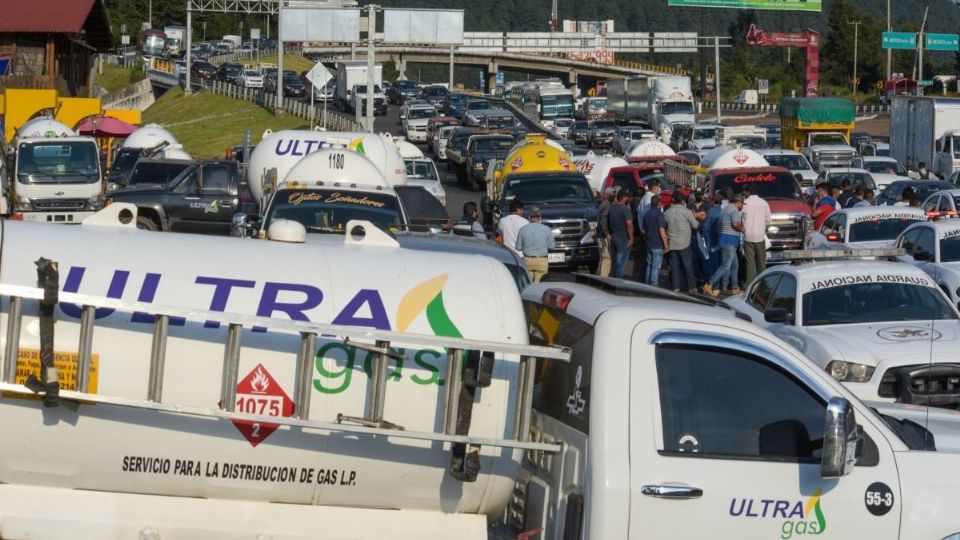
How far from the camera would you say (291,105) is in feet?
257

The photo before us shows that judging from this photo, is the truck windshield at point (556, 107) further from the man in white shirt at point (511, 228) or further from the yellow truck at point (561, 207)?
the man in white shirt at point (511, 228)

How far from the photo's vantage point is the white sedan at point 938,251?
18.0m

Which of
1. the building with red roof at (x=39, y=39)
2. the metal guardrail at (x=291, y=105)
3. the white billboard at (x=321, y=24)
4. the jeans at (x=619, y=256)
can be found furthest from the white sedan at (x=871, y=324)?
the building with red roof at (x=39, y=39)

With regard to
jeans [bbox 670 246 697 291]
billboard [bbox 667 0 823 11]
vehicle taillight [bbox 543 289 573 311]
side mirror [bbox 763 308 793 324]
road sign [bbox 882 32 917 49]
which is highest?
billboard [bbox 667 0 823 11]

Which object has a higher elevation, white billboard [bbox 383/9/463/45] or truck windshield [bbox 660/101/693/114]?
white billboard [bbox 383/9/463/45]

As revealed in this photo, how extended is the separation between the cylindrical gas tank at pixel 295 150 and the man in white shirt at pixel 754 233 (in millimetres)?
5793

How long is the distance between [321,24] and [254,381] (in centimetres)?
5735

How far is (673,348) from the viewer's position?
6281mm

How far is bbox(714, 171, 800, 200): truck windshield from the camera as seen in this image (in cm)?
2759

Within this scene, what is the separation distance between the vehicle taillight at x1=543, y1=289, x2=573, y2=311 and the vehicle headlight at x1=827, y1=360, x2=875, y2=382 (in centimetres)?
585

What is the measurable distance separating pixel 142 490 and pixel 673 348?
225 centimetres

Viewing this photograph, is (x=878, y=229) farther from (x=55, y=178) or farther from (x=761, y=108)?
(x=761, y=108)

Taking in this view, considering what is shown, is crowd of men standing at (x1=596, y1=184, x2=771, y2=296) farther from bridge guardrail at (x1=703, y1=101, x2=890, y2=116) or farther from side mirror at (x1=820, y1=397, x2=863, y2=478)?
bridge guardrail at (x1=703, y1=101, x2=890, y2=116)

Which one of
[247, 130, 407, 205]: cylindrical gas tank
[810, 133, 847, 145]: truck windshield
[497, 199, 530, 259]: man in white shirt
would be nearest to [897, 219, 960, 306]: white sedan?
→ [497, 199, 530, 259]: man in white shirt
